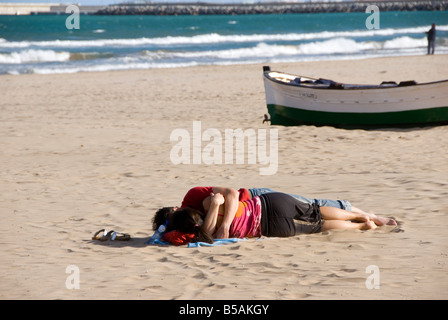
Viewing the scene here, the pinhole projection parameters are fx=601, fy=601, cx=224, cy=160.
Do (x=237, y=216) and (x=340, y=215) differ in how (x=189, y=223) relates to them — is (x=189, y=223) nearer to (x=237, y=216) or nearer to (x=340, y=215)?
(x=237, y=216)

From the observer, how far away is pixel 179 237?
5.79 metres

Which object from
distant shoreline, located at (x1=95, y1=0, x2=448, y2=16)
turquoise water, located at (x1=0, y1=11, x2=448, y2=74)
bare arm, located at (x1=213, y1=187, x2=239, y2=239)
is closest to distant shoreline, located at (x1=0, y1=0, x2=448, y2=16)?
distant shoreline, located at (x1=95, y1=0, x2=448, y2=16)

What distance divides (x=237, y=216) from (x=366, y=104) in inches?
307

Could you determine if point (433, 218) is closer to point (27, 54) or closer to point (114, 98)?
point (114, 98)

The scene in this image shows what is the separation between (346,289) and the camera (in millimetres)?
4480

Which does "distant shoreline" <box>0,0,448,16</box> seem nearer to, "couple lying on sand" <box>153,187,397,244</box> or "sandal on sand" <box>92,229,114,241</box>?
"couple lying on sand" <box>153,187,397,244</box>

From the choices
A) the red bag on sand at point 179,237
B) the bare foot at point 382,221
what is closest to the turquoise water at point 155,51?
the red bag on sand at point 179,237

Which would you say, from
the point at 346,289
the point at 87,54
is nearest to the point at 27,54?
the point at 87,54

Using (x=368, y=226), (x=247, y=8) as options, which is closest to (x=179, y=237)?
(x=368, y=226)

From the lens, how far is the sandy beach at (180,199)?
474 centimetres

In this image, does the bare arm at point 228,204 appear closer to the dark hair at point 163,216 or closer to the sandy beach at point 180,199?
the sandy beach at point 180,199

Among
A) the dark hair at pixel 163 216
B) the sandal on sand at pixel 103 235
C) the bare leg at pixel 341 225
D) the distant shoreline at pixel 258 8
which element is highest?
the distant shoreline at pixel 258 8

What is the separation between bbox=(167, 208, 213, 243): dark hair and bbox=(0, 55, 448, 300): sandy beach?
19cm
